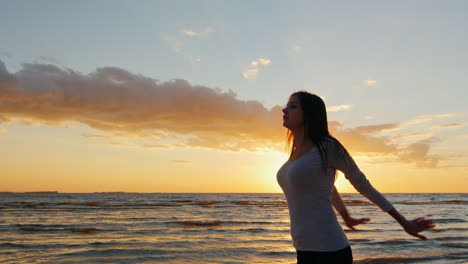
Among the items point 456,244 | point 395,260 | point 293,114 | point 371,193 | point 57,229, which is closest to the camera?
point 371,193

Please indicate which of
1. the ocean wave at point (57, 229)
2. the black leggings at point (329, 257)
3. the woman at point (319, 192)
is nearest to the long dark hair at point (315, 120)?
the woman at point (319, 192)

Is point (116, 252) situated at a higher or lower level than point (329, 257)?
lower

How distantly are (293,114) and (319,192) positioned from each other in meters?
0.61

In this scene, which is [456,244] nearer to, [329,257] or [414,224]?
[414,224]

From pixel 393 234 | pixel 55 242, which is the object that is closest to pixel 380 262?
pixel 393 234

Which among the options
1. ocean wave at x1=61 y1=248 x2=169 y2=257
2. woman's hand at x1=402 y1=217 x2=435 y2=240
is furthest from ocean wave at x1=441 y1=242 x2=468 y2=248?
woman's hand at x1=402 y1=217 x2=435 y2=240

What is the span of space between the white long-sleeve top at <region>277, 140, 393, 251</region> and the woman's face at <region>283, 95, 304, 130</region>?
0.91ft

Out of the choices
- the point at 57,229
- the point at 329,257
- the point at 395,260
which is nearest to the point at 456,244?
the point at 395,260

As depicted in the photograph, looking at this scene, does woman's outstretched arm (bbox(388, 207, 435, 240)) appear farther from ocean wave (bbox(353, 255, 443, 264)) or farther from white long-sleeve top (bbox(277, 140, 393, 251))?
ocean wave (bbox(353, 255, 443, 264))

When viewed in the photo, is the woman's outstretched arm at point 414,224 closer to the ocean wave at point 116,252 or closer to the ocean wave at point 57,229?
the ocean wave at point 116,252

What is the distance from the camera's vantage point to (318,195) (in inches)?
112

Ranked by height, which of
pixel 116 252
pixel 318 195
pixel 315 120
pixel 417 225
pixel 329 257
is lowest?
pixel 116 252

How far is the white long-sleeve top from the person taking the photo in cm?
280

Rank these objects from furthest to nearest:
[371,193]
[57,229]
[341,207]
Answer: [57,229] → [341,207] → [371,193]
